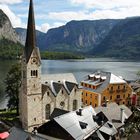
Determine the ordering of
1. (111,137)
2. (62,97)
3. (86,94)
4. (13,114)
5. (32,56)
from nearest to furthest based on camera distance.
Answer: (111,137) < (32,56) < (62,97) < (13,114) < (86,94)

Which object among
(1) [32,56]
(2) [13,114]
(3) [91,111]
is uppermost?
(1) [32,56]

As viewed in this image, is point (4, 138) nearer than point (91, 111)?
Yes

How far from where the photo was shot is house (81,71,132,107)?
61438mm

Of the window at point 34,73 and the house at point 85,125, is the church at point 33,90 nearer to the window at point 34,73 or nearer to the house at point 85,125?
the window at point 34,73

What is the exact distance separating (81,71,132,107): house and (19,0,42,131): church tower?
15747 mm

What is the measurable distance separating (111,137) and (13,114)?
26.6 metres

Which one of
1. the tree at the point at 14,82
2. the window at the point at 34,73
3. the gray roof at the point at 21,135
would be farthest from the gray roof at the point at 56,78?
the gray roof at the point at 21,135

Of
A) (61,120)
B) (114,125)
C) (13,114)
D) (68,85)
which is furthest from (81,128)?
(13,114)

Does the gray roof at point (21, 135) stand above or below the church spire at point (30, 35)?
below

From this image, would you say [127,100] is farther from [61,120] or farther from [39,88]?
[61,120]

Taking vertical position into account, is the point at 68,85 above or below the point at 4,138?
above

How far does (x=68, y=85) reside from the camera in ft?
184

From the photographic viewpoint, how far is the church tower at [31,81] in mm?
48094

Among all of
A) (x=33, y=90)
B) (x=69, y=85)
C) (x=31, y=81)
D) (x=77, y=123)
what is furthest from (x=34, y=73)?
(x=77, y=123)
